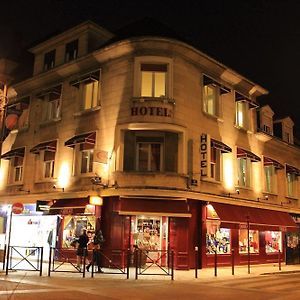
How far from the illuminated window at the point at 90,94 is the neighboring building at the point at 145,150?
0.08m

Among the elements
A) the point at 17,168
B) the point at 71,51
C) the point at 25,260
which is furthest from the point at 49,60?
the point at 25,260

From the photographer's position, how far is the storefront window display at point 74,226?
20.9 metres

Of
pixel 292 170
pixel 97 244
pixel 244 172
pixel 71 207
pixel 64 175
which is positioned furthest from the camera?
pixel 292 170

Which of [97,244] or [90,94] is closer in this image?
[97,244]

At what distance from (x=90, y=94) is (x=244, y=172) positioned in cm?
964

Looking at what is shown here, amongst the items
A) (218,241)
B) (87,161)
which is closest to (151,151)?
(87,161)

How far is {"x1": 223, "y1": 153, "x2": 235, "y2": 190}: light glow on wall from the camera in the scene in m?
22.8

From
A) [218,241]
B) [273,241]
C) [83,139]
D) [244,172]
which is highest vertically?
[83,139]

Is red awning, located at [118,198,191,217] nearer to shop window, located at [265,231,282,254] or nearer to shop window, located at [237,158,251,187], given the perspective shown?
shop window, located at [237,158,251,187]

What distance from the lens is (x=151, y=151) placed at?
19953mm

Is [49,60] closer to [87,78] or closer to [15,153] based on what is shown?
[87,78]

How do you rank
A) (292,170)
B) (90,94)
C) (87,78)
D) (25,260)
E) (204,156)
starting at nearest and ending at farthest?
(25,260) → (204,156) → (87,78) → (90,94) → (292,170)

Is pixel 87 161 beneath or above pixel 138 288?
above

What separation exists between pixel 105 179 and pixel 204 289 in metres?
8.18
